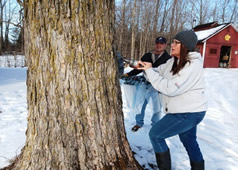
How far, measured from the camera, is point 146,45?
27266mm

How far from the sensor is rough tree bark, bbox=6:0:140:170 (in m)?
1.55

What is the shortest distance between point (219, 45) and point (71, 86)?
19.3m

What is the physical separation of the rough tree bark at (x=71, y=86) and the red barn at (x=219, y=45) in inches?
692

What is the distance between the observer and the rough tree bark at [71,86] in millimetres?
1546

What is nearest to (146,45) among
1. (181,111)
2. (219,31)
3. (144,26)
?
(144,26)

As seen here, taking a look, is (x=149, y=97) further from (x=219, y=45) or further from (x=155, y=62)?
(x=219, y=45)

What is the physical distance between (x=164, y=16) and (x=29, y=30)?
97.8ft

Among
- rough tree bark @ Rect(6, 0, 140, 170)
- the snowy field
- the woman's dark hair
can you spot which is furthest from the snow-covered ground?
the woman's dark hair

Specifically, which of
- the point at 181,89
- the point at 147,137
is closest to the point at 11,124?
the point at 147,137

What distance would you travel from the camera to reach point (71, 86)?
162 centimetres

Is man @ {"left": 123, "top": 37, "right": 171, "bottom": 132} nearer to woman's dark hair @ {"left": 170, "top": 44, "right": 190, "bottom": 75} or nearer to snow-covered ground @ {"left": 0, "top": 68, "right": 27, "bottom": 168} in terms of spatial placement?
woman's dark hair @ {"left": 170, "top": 44, "right": 190, "bottom": 75}

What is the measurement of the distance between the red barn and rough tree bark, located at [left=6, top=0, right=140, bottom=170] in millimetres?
17589

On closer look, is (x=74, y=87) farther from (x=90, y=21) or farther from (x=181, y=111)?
(x=181, y=111)

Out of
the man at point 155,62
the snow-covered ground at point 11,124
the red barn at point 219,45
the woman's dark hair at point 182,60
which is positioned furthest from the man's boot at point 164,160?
the red barn at point 219,45
